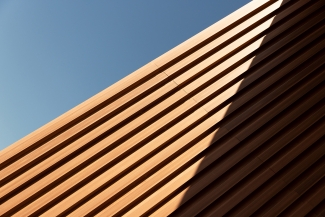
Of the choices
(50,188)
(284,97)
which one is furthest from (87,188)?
(284,97)

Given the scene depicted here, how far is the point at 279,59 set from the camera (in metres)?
3.49

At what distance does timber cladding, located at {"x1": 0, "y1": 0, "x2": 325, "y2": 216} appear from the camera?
2.90 m

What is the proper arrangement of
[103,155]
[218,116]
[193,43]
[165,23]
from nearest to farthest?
[103,155], [218,116], [193,43], [165,23]

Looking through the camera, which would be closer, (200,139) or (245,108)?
(200,139)

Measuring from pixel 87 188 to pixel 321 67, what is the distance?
1.89 meters

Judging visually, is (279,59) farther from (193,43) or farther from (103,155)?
(103,155)

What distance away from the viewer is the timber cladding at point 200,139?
114 inches

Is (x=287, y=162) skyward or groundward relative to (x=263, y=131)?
groundward

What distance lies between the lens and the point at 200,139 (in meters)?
3.15

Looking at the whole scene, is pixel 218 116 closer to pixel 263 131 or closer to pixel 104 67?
pixel 263 131

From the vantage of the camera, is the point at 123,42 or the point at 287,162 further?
the point at 123,42

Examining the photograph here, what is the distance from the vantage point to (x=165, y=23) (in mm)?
10828

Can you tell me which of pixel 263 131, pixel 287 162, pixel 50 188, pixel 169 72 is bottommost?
pixel 287 162

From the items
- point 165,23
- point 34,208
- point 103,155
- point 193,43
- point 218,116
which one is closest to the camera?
point 34,208
